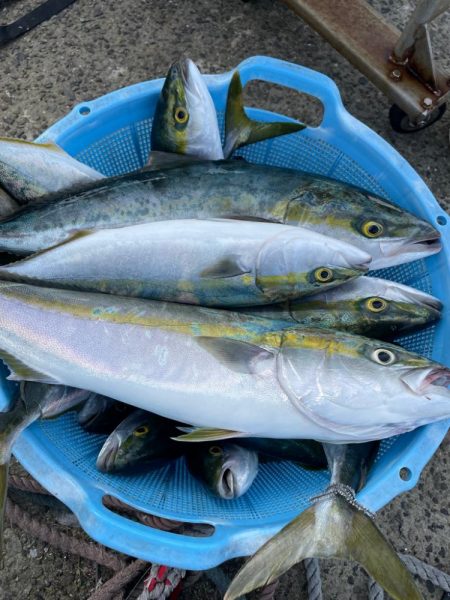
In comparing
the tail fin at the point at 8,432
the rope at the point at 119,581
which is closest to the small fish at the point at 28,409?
the tail fin at the point at 8,432

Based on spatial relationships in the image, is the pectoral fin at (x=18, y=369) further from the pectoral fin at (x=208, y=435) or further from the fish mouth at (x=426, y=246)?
the fish mouth at (x=426, y=246)

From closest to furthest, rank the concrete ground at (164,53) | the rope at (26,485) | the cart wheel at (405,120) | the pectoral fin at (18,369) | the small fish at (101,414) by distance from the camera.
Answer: the pectoral fin at (18,369) < the small fish at (101,414) < the rope at (26,485) < the cart wheel at (405,120) < the concrete ground at (164,53)

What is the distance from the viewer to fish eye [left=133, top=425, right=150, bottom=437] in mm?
1878

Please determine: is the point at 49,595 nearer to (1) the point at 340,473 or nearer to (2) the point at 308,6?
(1) the point at 340,473

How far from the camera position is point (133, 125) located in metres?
2.38

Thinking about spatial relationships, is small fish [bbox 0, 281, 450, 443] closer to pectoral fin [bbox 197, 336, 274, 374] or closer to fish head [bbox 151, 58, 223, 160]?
pectoral fin [bbox 197, 336, 274, 374]

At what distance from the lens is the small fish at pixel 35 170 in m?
2.05

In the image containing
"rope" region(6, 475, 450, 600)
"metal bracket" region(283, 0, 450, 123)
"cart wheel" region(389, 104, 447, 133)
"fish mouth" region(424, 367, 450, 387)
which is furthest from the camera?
"cart wheel" region(389, 104, 447, 133)

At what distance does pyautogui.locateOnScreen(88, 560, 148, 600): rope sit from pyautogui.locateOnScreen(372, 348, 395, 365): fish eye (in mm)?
1358

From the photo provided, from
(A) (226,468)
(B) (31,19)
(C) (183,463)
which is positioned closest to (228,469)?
(A) (226,468)

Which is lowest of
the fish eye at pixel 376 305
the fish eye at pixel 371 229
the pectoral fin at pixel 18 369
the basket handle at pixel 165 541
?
the basket handle at pixel 165 541

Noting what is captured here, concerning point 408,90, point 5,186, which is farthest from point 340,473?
point 408,90

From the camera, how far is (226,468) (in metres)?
1.81

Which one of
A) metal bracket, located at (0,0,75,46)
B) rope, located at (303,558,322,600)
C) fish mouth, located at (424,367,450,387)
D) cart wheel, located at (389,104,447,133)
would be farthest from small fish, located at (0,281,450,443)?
metal bracket, located at (0,0,75,46)
